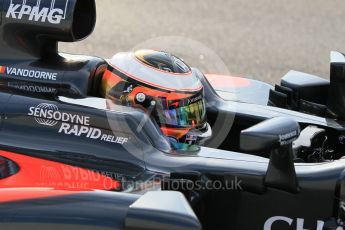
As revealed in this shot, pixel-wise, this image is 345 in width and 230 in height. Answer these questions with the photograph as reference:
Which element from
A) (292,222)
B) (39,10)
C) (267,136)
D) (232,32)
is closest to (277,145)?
(267,136)

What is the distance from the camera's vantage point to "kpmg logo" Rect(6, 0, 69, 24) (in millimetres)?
3719

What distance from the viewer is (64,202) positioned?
8.11ft

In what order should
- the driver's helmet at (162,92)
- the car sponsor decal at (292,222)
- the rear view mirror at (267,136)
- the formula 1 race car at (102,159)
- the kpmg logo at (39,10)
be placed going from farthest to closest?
the kpmg logo at (39,10), the driver's helmet at (162,92), the car sponsor decal at (292,222), the rear view mirror at (267,136), the formula 1 race car at (102,159)

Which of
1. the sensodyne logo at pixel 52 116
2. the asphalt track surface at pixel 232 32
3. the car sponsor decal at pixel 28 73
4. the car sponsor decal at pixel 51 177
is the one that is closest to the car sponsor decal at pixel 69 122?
the sensodyne logo at pixel 52 116

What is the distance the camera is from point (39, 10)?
3750 millimetres

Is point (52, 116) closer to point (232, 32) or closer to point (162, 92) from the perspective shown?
point (162, 92)

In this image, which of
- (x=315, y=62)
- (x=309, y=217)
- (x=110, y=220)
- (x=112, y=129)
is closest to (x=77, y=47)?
(x=315, y=62)

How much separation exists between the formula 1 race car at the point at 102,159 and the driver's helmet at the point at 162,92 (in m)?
0.11

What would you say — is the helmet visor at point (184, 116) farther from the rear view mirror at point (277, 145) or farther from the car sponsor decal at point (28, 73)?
the rear view mirror at point (277, 145)

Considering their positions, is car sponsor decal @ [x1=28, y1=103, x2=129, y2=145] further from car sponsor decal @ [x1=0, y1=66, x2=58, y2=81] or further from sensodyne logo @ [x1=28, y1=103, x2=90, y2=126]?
car sponsor decal @ [x1=0, y1=66, x2=58, y2=81]

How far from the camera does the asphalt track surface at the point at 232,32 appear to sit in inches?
313

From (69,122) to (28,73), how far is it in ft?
1.66

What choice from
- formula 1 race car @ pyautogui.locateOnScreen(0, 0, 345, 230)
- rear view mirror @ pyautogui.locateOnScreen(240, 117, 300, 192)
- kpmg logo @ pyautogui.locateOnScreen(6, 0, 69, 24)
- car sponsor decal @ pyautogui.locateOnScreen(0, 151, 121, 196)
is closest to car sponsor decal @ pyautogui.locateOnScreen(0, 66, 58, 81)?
formula 1 race car @ pyautogui.locateOnScreen(0, 0, 345, 230)

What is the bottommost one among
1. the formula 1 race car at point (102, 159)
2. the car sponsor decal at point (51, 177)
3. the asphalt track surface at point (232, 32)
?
the asphalt track surface at point (232, 32)
